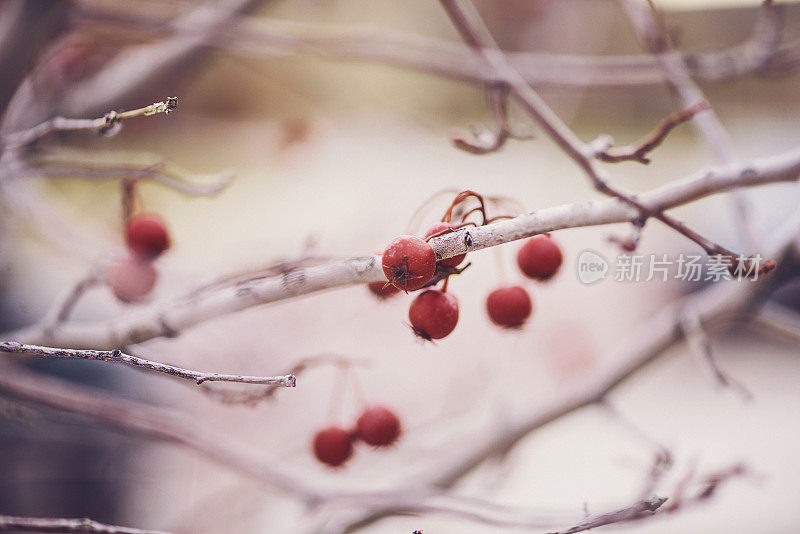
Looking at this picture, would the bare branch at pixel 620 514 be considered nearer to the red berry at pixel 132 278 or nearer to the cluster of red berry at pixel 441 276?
the cluster of red berry at pixel 441 276

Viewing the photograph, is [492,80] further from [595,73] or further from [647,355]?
[595,73]

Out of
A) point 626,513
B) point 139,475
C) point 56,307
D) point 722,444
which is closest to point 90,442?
point 139,475

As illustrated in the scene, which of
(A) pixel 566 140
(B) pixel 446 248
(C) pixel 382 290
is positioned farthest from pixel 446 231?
(A) pixel 566 140

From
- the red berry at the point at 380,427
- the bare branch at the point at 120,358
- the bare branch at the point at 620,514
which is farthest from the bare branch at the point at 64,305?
the bare branch at the point at 620,514

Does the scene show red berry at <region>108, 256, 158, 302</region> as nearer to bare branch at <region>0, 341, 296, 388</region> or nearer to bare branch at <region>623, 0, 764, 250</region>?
bare branch at <region>0, 341, 296, 388</region>

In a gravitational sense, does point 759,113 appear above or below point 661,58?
above

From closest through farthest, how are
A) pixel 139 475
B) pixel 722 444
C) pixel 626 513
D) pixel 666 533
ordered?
1. pixel 626 513
2. pixel 139 475
3. pixel 666 533
4. pixel 722 444
